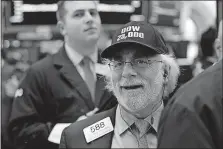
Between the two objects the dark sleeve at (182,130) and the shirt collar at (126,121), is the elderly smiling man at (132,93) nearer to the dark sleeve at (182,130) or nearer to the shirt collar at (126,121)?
the shirt collar at (126,121)

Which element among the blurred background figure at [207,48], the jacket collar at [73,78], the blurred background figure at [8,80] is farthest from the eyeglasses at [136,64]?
the blurred background figure at [207,48]

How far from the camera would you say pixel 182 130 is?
1303mm

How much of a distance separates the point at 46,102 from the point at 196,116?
2.03 meters

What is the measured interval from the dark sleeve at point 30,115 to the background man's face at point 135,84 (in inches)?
39.6

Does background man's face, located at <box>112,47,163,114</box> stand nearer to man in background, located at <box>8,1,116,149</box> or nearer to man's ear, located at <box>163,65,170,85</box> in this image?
man's ear, located at <box>163,65,170,85</box>

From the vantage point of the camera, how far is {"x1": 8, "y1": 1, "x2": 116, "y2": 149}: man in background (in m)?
3.20

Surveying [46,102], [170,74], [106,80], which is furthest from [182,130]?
[46,102]

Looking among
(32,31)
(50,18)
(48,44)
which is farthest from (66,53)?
(48,44)

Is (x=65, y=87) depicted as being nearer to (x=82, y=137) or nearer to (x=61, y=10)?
(x=61, y=10)

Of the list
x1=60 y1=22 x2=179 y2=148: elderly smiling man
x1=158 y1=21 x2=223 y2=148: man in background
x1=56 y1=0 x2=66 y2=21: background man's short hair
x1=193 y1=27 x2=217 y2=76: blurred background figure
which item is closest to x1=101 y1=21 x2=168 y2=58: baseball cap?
x1=60 y1=22 x2=179 y2=148: elderly smiling man

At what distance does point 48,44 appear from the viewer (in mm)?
5000

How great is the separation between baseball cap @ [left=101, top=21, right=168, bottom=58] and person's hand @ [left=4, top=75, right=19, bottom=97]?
6.35ft

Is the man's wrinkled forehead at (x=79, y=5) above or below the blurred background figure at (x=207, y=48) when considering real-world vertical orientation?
above

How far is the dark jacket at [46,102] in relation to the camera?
10.5 ft
